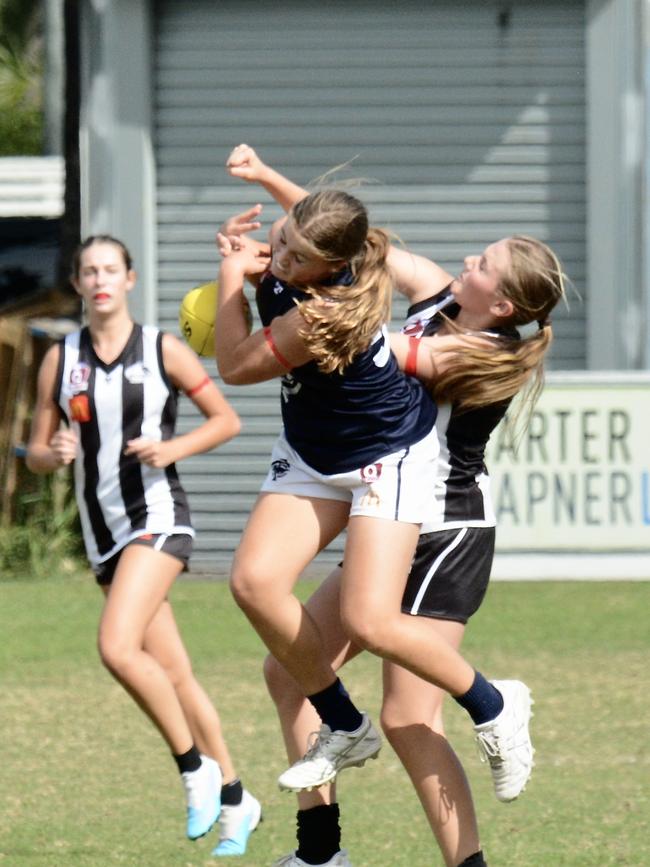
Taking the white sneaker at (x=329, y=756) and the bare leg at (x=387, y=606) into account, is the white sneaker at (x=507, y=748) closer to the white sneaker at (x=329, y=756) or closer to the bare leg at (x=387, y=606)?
the bare leg at (x=387, y=606)

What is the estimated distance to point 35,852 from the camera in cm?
592

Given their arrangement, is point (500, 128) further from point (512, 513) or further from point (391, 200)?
point (512, 513)

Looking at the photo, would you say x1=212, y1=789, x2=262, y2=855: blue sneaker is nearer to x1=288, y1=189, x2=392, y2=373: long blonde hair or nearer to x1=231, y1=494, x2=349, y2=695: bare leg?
x1=231, y1=494, x2=349, y2=695: bare leg

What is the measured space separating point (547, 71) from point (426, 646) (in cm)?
991

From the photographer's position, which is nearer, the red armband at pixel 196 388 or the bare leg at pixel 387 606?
the bare leg at pixel 387 606

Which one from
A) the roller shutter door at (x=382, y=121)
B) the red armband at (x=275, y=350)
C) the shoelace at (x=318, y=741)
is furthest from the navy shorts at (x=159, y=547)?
the roller shutter door at (x=382, y=121)

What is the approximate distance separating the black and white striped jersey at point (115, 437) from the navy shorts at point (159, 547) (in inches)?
1.0

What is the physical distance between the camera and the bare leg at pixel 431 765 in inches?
200

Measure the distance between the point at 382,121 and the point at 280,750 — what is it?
7.54 m

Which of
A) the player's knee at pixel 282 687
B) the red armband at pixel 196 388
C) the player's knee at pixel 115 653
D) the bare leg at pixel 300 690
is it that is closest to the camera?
the bare leg at pixel 300 690

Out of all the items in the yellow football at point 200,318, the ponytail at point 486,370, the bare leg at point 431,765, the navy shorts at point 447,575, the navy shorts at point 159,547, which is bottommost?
the bare leg at point 431,765

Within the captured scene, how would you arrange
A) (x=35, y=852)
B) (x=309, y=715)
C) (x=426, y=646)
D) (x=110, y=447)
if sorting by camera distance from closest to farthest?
(x=426, y=646) → (x=309, y=715) → (x=35, y=852) → (x=110, y=447)

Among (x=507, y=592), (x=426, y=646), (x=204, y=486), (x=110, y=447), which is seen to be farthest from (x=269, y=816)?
(x=204, y=486)

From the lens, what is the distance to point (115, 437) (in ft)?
21.0
